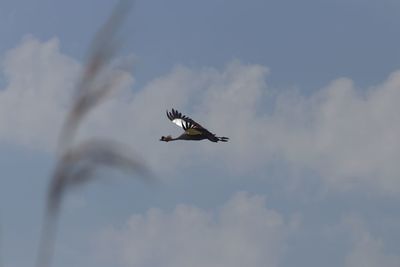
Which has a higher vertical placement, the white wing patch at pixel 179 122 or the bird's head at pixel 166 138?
the white wing patch at pixel 179 122

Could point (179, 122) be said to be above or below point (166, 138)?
above

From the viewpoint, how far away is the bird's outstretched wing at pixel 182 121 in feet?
220

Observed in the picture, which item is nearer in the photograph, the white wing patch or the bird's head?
the bird's head

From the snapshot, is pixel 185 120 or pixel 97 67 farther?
pixel 185 120

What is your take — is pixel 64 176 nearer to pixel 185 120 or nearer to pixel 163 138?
pixel 163 138

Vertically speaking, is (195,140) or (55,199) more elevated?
(195,140)

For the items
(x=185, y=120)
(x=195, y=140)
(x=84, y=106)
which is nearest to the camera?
(x=84, y=106)

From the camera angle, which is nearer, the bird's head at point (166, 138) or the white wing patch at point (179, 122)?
the bird's head at point (166, 138)

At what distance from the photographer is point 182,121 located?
230 feet

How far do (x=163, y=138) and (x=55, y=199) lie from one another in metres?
60.3

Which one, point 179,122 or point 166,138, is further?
point 179,122

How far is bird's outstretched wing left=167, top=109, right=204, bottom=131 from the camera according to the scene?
67.1m

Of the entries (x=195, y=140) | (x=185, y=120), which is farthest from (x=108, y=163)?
(x=185, y=120)

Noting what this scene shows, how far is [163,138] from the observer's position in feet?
214
